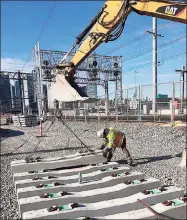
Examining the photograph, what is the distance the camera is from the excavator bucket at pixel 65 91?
5652mm

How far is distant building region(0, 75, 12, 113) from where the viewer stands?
4219 centimetres

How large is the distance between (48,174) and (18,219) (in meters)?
1.49

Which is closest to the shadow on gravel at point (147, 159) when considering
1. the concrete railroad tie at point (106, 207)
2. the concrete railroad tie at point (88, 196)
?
the concrete railroad tie at point (88, 196)

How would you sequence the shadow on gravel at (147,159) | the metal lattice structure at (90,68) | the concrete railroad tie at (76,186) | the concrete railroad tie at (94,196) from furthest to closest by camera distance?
the metal lattice structure at (90,68), the shadow on gravel at (147,159), the concrete railroad tie at (76,186), the concrete railroad tie at (94,196)

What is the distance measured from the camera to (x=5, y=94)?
4803 centimetres

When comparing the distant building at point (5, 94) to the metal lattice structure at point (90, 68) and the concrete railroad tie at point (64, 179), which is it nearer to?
the metal lattice structure at point (90, 68)

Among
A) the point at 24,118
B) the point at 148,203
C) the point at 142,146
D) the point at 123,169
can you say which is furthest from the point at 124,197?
the point at 24,118

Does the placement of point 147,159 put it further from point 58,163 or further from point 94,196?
point 94,196

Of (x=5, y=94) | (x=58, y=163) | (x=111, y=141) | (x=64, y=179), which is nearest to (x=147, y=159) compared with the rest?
(x=111, y=141)

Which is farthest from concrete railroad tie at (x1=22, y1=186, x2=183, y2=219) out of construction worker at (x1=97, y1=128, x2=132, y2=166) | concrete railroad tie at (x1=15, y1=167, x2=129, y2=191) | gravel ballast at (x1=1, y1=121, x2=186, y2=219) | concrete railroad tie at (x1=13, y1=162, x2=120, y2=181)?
construction worker at (x1=97, y1=128, x2=132, y2=166)

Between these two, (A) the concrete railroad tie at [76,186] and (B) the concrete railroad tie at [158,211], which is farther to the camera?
(A) the concrete railroad tie at [76,186]

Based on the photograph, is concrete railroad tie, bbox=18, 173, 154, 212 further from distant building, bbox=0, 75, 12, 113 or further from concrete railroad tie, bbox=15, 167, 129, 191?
distant building, bbox=0, 75, 12, 113

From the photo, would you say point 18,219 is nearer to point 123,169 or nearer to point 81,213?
point 81,213

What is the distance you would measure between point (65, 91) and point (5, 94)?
148 feet
